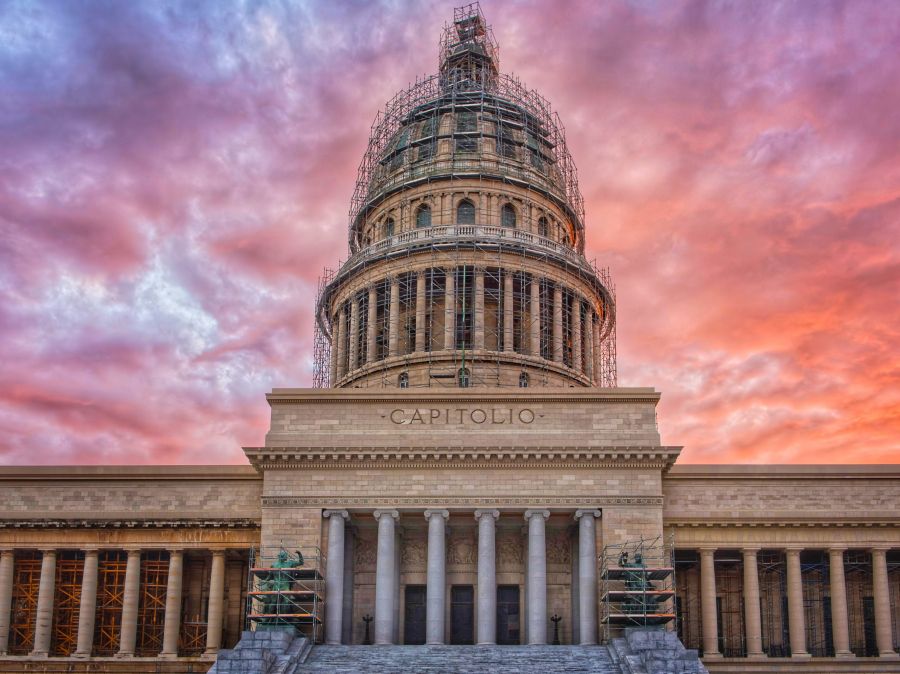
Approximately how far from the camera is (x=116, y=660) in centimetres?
5319

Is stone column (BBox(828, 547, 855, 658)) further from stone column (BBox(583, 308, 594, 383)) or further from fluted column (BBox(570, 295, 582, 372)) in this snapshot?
stone column (BBox(583, 308, 594, 383))

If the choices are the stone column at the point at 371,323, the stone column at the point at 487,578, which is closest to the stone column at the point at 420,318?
the stone column at the point at 371,323

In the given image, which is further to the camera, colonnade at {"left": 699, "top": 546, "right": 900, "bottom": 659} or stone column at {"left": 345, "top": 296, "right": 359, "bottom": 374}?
stone column at {"left": 345, "top": 296, "right": 359, "bottom": 374}

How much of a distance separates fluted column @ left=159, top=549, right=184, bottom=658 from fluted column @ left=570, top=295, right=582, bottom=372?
2871 cm

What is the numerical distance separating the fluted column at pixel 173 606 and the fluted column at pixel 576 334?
94.2 feet

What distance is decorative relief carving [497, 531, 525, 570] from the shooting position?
2084 inches

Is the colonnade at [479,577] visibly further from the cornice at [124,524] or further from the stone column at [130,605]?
the stone column at [130,605]

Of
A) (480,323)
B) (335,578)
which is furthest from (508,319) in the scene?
(335,578)

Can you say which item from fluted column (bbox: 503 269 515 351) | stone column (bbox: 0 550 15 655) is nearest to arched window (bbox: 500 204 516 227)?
fluted column (bbox: 503 269 515 351)

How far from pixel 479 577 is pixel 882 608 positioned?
20.1m

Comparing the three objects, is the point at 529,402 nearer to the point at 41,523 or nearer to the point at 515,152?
the point at 41,523

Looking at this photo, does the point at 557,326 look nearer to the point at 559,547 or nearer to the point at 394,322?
the point at 394,322

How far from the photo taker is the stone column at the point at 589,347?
73688 millimetres

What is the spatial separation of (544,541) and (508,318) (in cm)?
2171
